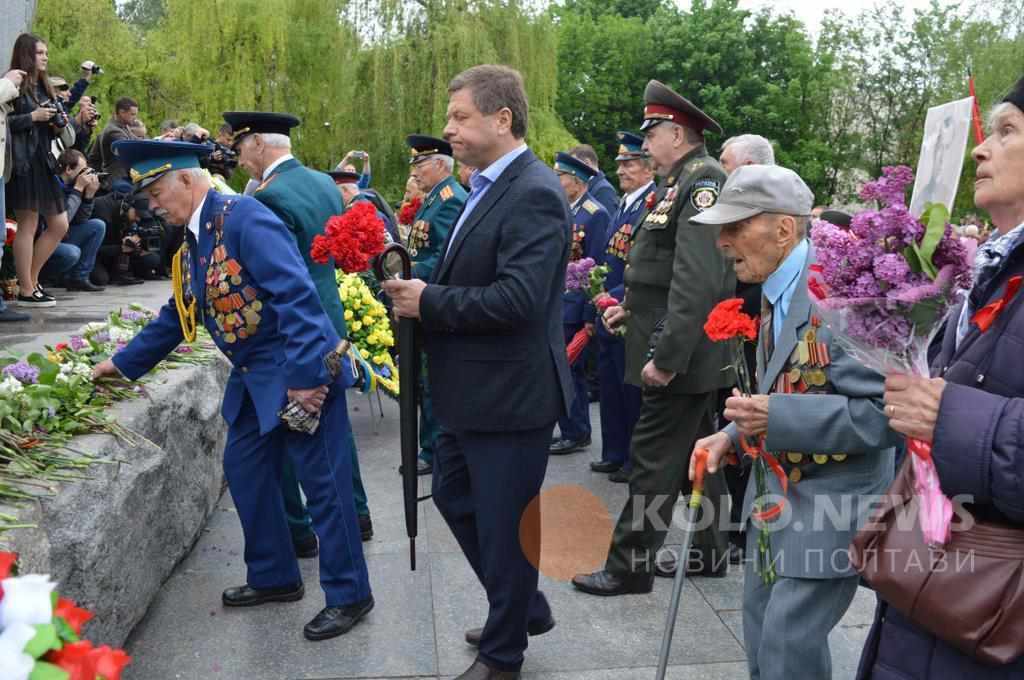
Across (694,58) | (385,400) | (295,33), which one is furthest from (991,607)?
(694,58)

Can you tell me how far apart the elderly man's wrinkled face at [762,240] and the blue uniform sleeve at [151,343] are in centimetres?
261

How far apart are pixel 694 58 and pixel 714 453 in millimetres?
36604

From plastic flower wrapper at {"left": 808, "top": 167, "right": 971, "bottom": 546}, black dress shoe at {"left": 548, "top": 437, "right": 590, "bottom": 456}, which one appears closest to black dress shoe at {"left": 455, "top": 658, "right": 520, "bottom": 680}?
plastic flower wrapper at {"left": 808, "top": 167, "right": 971, "bottom": 546}

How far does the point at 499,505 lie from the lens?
350cm

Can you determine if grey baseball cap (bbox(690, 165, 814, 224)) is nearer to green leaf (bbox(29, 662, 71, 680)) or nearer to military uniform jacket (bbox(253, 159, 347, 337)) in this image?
green leaf (bbox(29, 662, 71, 680))

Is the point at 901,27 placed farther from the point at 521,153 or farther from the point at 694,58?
the point at 521,153

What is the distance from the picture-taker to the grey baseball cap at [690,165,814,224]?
2.83 metres

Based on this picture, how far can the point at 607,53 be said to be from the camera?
40.4 meters

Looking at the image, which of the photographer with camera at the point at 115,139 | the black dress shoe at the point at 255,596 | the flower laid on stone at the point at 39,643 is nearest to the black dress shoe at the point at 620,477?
the black dress shoe at the point at 255,596

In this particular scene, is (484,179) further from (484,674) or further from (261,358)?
(484,674)

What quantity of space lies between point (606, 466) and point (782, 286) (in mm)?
4141

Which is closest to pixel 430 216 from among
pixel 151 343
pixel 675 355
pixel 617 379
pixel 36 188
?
pixel 617 379

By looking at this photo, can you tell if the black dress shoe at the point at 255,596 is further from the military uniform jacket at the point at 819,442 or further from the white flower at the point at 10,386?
the military uniform jacket at the point at 819,442

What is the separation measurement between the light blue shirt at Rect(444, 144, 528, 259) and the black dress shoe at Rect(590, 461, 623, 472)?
3.63 m
